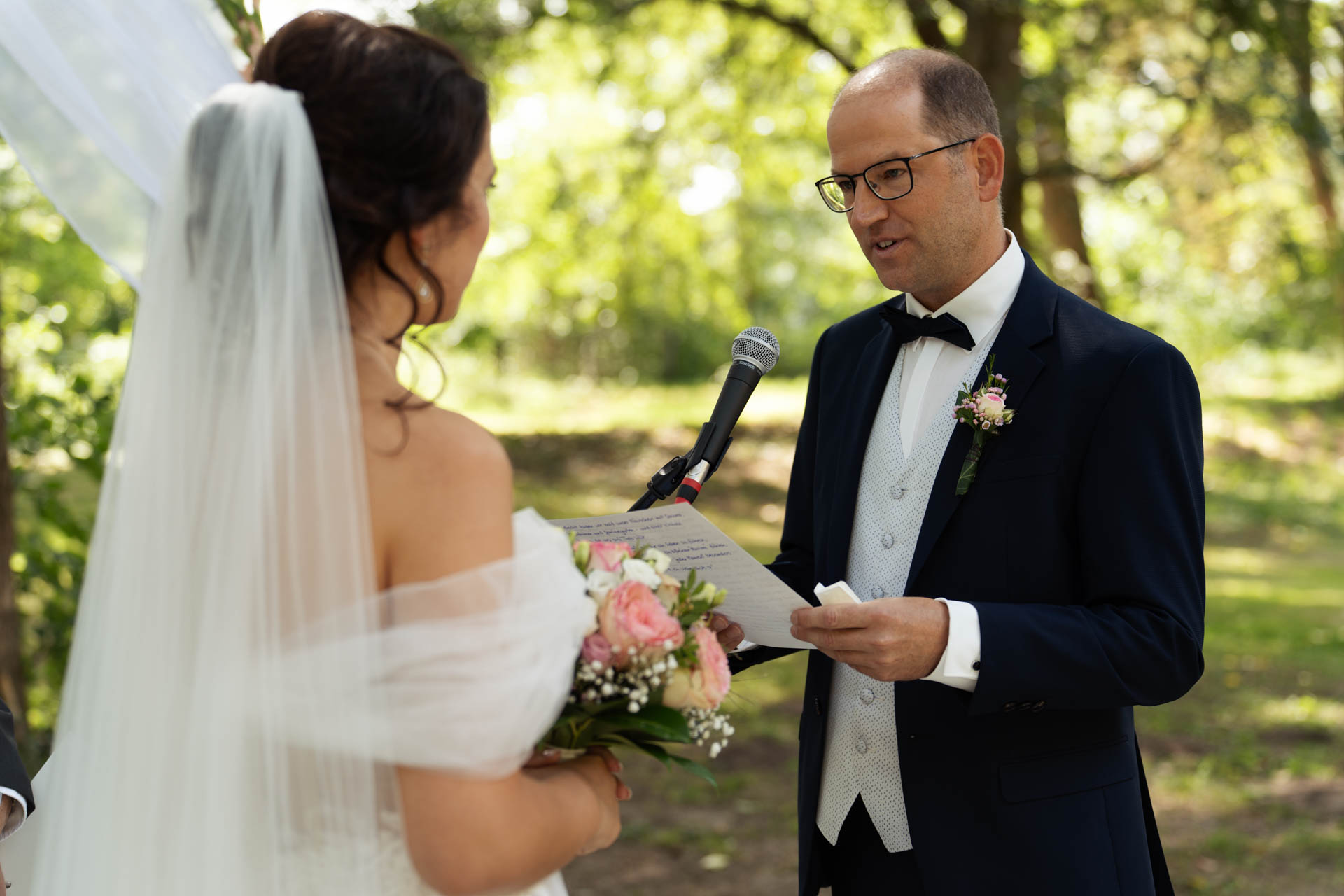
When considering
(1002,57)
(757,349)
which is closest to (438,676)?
(757,349)

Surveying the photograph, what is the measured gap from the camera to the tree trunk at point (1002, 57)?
859cm

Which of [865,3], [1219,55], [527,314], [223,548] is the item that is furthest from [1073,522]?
[527,314]

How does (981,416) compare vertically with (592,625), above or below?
above

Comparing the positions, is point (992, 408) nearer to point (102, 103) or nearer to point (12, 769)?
point (102, 103)

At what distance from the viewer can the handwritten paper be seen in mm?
2107

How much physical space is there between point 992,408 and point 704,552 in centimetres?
69

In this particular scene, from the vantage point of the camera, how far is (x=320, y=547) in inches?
66.5

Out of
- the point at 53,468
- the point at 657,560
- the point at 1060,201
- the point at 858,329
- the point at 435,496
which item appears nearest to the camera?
the point at 435,496

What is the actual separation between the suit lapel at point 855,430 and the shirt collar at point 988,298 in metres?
0.20

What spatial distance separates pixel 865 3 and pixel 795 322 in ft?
55.7

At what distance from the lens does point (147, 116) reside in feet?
6.82

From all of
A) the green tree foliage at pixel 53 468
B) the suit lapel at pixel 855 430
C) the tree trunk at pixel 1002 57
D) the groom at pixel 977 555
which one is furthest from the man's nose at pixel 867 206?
the tree trunk at pixel 1002 57

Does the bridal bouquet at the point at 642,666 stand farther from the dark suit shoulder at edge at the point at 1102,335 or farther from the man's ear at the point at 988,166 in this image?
the man's ear at the point at 988,166

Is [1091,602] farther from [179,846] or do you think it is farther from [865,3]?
[865,3]
